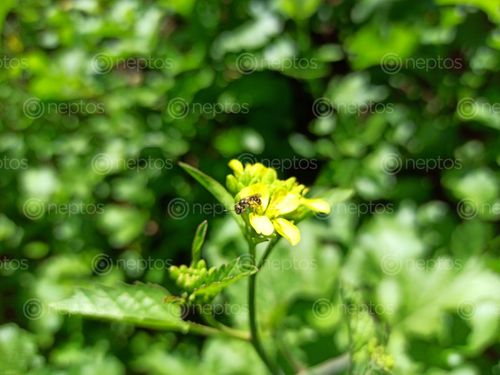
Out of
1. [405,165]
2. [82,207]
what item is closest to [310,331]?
[405,165]

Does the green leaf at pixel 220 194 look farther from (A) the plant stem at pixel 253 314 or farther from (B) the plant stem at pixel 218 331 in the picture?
(B) the plant stem at pixel 218 331

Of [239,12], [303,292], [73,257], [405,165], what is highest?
[239,12]

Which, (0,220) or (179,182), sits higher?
(179,182)

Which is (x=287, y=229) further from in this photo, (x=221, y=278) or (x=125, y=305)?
(x=125, y=305)

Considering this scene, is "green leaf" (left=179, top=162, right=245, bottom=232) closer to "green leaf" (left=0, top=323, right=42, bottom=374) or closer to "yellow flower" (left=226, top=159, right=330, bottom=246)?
"yellow flower" (left=226, top=159, right=330, bottom=246)

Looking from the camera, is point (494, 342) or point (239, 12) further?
point (239, 12)

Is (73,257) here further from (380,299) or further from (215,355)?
(380,299)

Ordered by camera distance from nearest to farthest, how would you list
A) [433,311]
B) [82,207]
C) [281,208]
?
[281,208], [433,311], [82,207]

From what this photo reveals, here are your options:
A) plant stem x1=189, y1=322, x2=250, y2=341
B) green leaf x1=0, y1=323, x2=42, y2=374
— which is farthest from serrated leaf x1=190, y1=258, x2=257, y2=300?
green leaf x1=0, y1=323, x2=42, y2=374

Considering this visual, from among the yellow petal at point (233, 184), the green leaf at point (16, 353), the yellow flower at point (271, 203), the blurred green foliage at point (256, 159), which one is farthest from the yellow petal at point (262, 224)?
the green leaf at point (16, 353)
